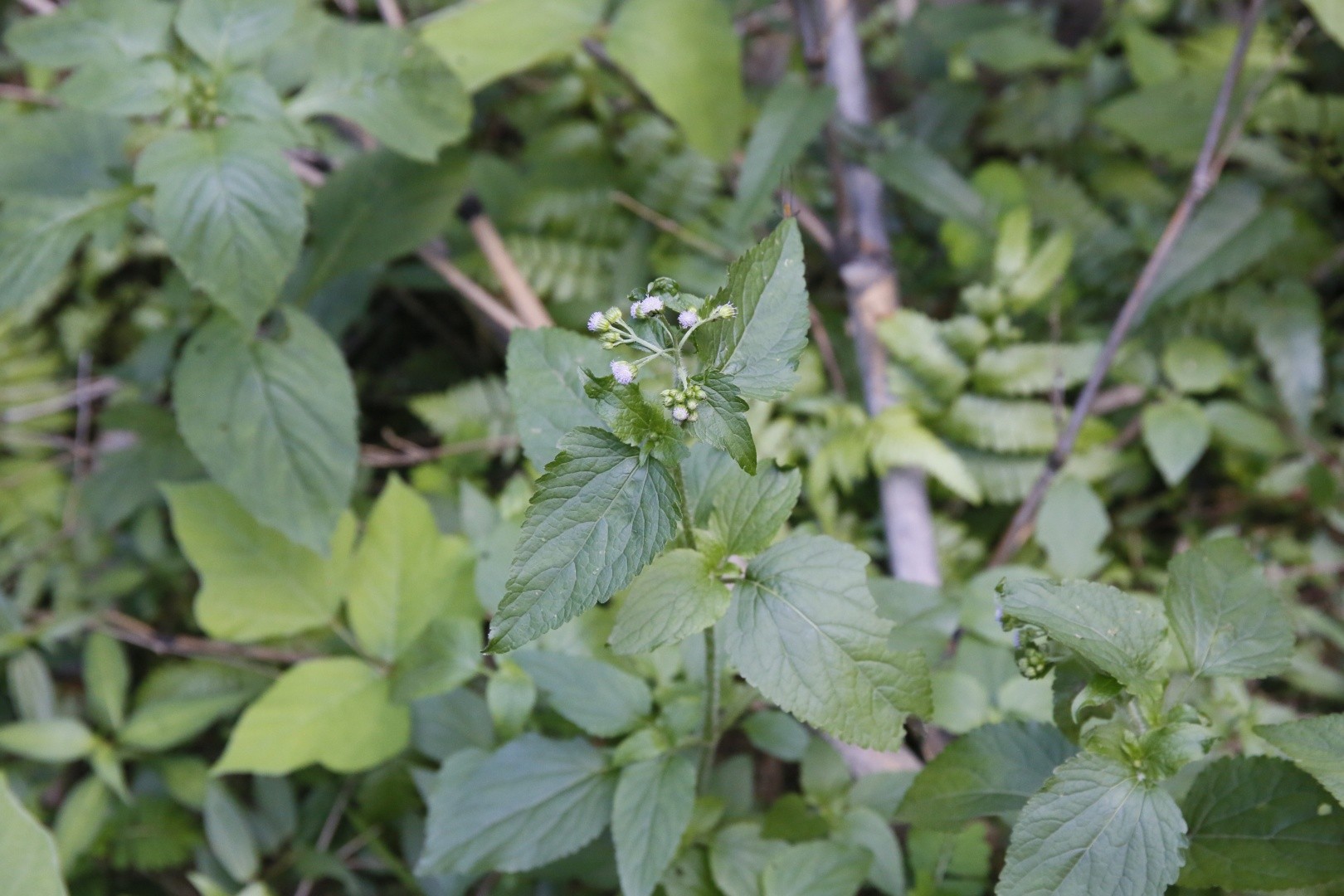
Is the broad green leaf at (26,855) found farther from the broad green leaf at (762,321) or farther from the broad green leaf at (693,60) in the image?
the broad green leaf at (693,60)

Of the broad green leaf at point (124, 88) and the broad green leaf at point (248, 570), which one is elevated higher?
the broad green leaf at point (124, 88)

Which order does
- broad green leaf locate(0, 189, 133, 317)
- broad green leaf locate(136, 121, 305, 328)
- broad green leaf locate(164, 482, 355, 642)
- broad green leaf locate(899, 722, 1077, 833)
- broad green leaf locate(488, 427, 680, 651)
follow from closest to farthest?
broad green leaf locate(488, 427, 680, 651), broad green leaf locate(899, 722, 1077, 833), broad green leaf locate(136, 121, 305, 328), broad green leaf locate(0, 189, 133, 317), broad green leaf locate(164, 482, 355, 642)

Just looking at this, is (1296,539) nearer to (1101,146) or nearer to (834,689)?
(1101,146)

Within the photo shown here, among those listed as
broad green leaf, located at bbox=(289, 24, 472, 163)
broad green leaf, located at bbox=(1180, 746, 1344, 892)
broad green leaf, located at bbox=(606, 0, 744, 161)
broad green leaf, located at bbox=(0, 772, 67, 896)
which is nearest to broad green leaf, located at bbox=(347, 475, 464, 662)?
broad green leaf, located at bbox=(0, 772, 67, 896)

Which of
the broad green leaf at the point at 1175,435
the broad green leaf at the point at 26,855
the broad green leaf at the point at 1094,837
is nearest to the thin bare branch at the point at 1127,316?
the broad green leaf at the point at 1175,435

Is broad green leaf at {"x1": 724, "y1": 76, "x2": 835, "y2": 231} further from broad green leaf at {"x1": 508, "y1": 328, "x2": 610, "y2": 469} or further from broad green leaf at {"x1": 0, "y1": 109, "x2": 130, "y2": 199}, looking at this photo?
broad green leaf at {"x1": 0, "y1": 109, "x2": 130, "y2": 199}
